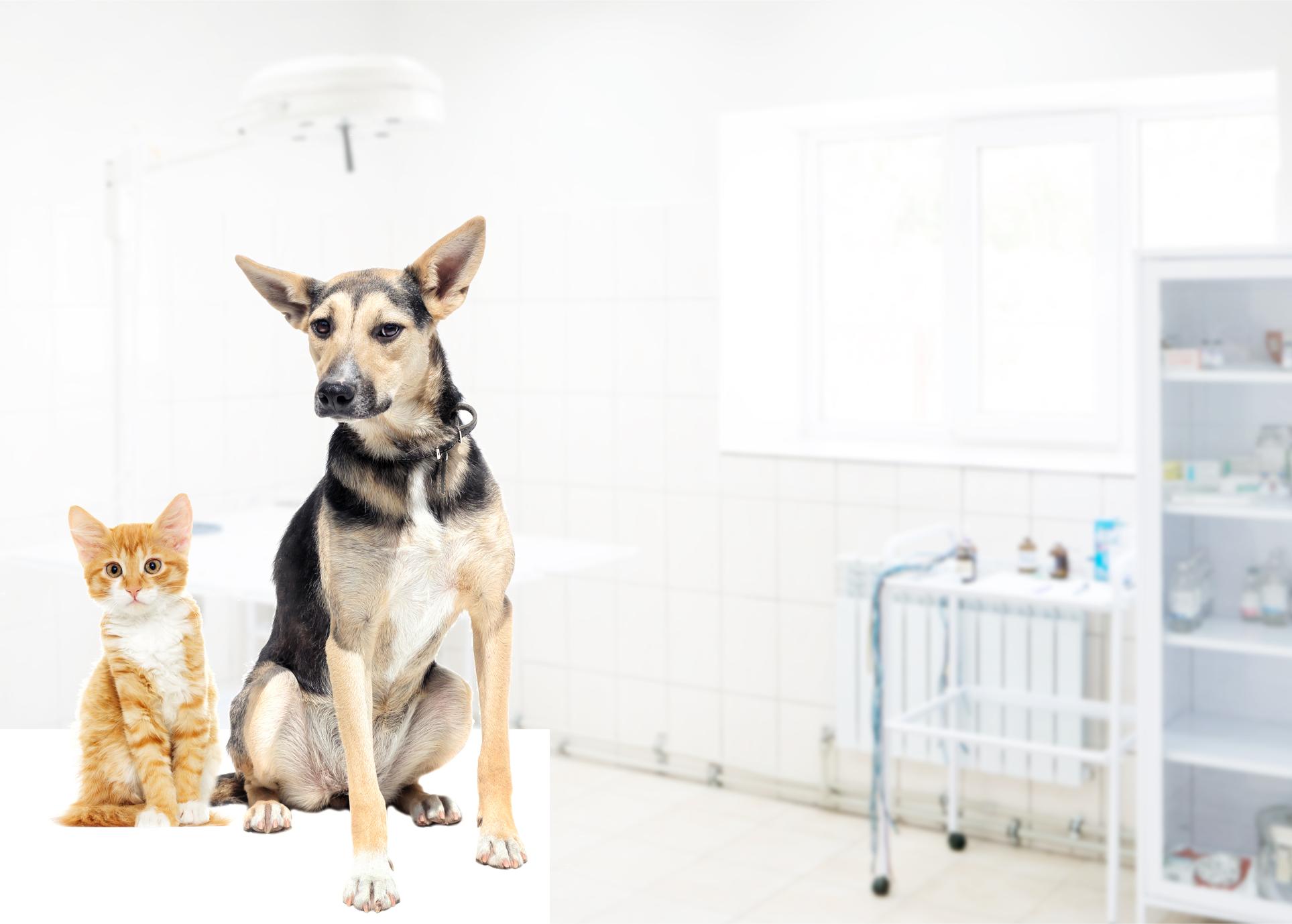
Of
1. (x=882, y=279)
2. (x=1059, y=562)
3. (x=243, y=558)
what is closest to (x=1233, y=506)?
(x=1059, y=562)

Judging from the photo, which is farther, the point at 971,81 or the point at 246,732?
the point at 971,81

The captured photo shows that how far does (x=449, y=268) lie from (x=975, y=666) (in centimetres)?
275

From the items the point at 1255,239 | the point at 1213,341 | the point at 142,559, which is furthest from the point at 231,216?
the point at 1255,239

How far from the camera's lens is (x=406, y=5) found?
3.75m

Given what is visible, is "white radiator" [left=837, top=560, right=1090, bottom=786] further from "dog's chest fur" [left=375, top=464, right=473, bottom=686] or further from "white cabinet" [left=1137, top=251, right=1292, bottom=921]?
"dog's chest fur" [left=375, top=464, right=473, bottom=686]

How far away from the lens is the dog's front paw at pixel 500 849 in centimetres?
85

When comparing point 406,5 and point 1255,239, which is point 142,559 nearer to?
point 1255,239

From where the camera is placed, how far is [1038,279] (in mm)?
3369

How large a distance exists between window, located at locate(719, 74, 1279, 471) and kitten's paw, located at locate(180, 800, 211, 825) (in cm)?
261

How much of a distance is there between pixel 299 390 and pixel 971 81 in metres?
2.47

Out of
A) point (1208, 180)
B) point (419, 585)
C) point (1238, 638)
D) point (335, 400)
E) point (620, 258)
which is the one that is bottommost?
point (1238, 638)

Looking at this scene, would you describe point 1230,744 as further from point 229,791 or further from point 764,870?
point 229,791

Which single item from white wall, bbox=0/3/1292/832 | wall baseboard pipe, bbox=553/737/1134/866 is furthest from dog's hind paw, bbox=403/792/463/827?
wall baseboard pipe, bbox=553/737/1134/866

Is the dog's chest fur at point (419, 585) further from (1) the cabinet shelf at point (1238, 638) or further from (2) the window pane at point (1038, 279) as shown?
(2) the window pane at point (1038, 279)
